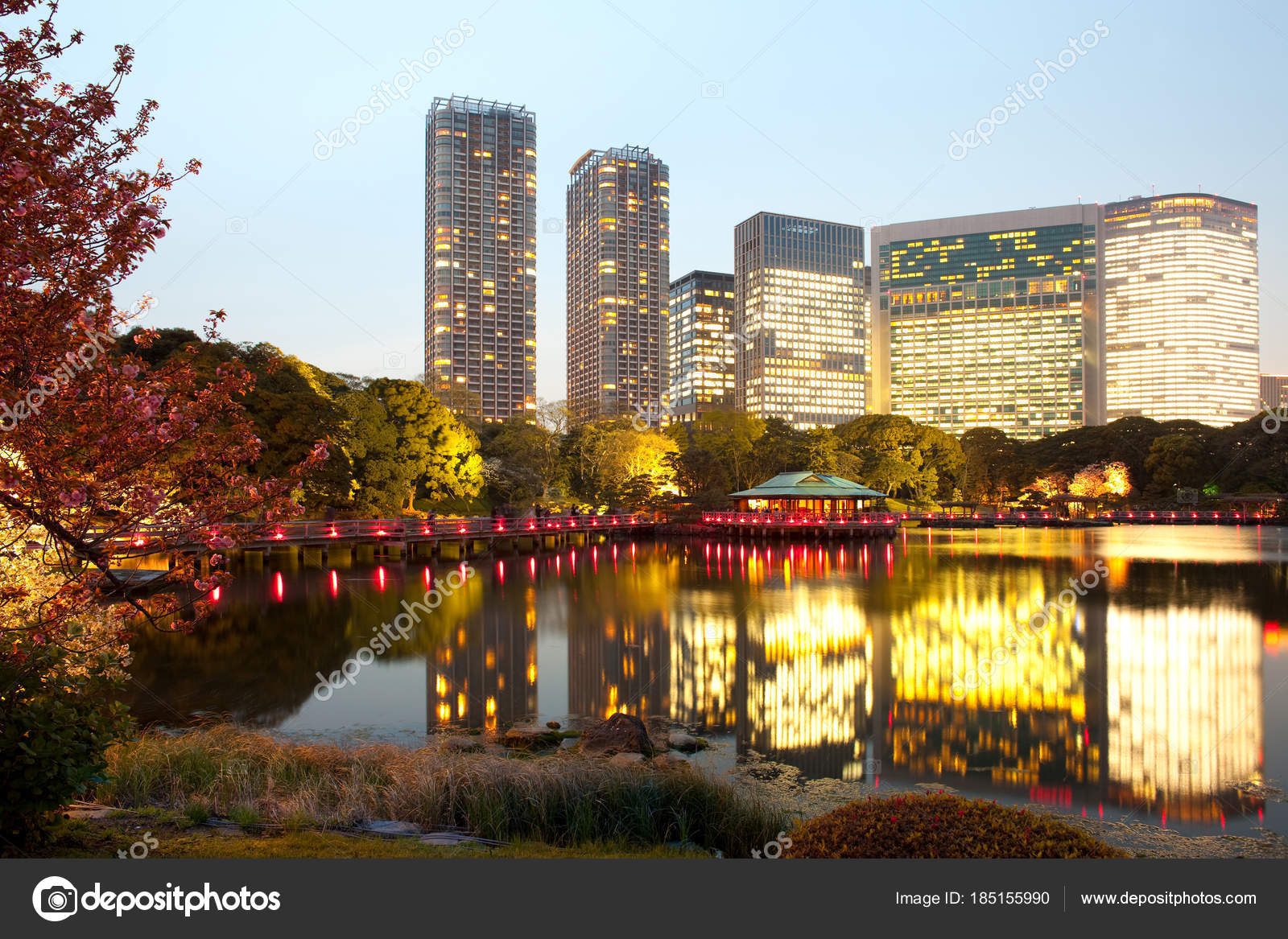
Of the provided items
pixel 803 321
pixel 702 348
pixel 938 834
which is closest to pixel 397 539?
pixel 938 834

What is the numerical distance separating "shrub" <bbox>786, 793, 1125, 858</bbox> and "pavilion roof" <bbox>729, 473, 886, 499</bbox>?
4737cm

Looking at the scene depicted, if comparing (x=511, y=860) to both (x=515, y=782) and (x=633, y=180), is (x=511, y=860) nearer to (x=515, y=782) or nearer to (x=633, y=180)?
(x=515, y=782)

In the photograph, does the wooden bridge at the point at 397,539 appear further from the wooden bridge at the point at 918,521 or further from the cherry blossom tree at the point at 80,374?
the cherry blossom tree at the point at 80,374

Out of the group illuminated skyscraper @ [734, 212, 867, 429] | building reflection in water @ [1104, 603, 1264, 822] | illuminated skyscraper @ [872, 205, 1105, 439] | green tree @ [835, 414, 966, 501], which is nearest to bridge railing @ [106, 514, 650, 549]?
building reflection in water @ [1104, 603, 1264, 822]

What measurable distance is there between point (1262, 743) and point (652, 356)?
170849 mm

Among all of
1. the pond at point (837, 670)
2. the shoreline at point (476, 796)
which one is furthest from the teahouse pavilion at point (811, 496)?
the shoreline at point (476, 796)

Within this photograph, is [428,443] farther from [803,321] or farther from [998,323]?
[998,323]

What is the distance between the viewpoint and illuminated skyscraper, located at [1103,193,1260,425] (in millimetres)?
166000

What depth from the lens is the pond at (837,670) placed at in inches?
406

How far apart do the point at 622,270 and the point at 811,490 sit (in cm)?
12796

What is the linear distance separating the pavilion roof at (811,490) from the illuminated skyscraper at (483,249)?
100546 mm

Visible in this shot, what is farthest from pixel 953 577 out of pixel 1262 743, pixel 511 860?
pixel 511 860

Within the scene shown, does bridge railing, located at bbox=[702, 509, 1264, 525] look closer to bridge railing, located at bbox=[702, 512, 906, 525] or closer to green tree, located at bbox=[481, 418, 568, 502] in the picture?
bridge railing, located at bbox=[702, 512, 906, 525]

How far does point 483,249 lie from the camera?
151 meters
